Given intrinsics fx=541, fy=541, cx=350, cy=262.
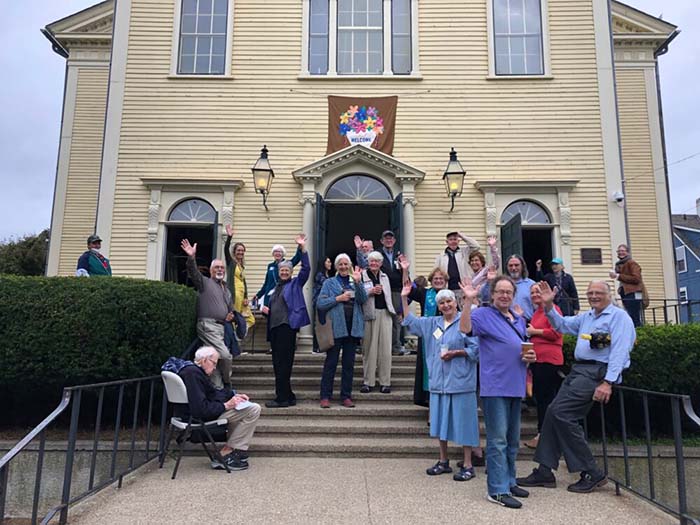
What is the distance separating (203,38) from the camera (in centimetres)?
1103

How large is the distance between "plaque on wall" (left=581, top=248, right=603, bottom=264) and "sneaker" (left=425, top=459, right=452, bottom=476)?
6.33 metres

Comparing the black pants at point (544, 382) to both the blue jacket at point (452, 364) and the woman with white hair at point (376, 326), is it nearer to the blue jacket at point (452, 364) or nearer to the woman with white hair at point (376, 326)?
the blue jacket at point (452, 364)

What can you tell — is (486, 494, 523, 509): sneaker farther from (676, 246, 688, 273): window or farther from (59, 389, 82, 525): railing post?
(676, 246, 688, 273): window

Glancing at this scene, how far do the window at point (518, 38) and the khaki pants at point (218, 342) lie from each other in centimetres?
780

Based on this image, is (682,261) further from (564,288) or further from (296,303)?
(296,303)

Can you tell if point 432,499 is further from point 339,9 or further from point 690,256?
point 690,256

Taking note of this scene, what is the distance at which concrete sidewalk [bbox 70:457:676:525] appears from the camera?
4023 millimetres

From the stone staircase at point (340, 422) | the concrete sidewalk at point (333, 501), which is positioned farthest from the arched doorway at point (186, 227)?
the concrete sidewalk at point (333, 501)

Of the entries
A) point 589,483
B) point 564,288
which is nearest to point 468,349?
point 589,483

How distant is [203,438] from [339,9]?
9147 mm

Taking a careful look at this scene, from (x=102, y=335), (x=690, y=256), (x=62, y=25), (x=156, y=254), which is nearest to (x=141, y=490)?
(x=102, y=335)

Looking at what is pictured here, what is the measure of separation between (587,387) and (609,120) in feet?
25.5

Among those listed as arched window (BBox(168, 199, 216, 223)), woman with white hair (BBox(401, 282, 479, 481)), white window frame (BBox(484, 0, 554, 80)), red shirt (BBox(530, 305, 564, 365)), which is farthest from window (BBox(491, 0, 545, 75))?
woman with white hair (BBox(401, 282, 479, 481))

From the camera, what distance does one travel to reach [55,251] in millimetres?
11156
